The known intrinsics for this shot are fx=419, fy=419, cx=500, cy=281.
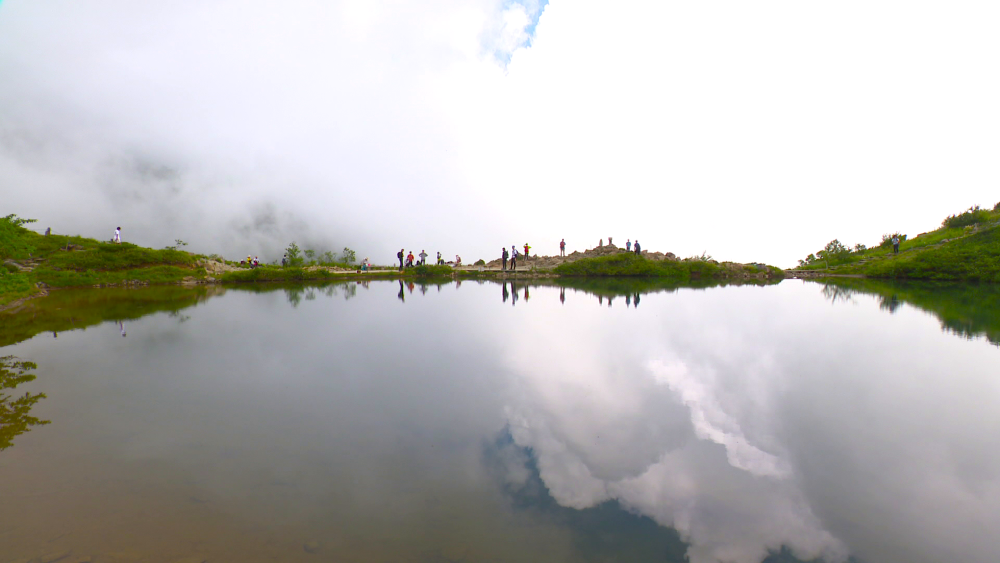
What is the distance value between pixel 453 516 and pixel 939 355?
1071 cm

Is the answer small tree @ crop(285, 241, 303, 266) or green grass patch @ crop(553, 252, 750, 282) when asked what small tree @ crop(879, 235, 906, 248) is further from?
small tree @ crop(285, 241, 303, 266)

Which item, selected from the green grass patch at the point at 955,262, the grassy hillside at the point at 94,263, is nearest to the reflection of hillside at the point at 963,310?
the green grass patch at the point at 955,262

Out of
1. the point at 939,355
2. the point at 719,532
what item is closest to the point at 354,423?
the point at 719,532

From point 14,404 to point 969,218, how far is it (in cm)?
6153

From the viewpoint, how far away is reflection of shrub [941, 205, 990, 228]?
125 ft

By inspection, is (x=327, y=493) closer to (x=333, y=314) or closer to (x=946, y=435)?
(x=946, y=435)

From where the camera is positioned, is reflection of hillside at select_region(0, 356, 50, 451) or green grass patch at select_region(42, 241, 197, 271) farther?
green grass patch at select_region(42, 241, 197, 271)

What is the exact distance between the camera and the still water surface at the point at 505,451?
3229mm

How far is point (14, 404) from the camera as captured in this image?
576 centimetres

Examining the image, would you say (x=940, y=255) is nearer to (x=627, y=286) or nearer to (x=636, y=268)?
(x=636, y=268)

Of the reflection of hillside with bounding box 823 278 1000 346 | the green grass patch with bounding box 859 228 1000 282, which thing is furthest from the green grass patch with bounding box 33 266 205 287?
the green grass patch with bounding box 859 228 1000 282

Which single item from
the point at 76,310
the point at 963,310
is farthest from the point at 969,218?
the point at 76,310

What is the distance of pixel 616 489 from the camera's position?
3914 millimetres

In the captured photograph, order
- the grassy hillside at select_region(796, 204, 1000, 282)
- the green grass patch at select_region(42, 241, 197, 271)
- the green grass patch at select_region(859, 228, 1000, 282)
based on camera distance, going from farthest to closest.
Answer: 1. the grassy hillside at select_region(796, 204, 1000, 282)
2. the green grass patch at select_region(859, 228, 1000, 282)
3. the green grass patch at select_region(42, 241, 197, 271)
